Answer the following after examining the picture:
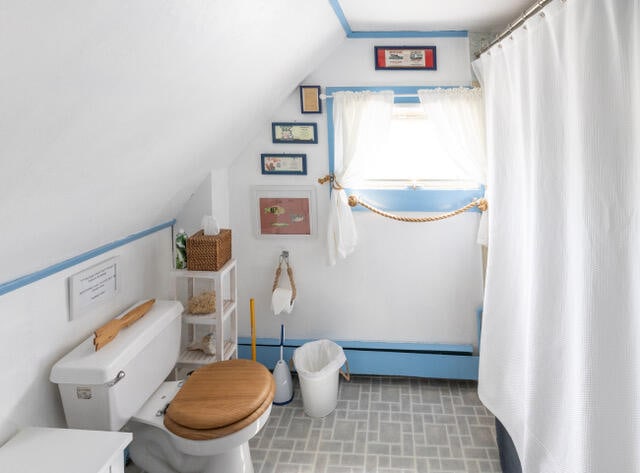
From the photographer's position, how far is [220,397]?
1.72 m

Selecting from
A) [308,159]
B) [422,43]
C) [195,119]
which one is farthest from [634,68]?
[308,159]

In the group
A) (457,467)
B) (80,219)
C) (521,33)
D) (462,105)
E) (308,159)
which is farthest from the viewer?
(308,159)

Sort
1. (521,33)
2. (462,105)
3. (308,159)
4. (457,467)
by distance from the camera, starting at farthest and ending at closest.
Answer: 1. (308,159)
2. (462,105)
3. (457,467)
4. (521,33)

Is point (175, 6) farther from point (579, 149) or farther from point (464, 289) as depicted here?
point (464, 289)

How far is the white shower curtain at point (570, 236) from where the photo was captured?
1164mm

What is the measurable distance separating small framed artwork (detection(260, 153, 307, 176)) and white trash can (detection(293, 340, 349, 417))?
1.10 metres

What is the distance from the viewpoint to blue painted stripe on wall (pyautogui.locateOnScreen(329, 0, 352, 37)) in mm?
1979

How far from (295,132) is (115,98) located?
5.43 ft

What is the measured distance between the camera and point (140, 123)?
127cm

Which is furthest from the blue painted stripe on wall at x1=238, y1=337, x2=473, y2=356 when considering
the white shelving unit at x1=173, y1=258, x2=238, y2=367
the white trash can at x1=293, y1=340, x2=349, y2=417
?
the white shelving unit at x1=173, y1=258, x2=238, y2=367

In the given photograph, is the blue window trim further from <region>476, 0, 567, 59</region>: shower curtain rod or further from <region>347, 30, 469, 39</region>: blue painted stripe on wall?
<region>476, 0, 567, 59</region>: shower curtain rod

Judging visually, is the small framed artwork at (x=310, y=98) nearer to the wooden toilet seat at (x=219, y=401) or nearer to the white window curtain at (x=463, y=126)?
the white window curtain at (x=463, y=126)

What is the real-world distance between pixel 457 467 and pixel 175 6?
2.18m

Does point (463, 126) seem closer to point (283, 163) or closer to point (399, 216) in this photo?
point (399, 216)
